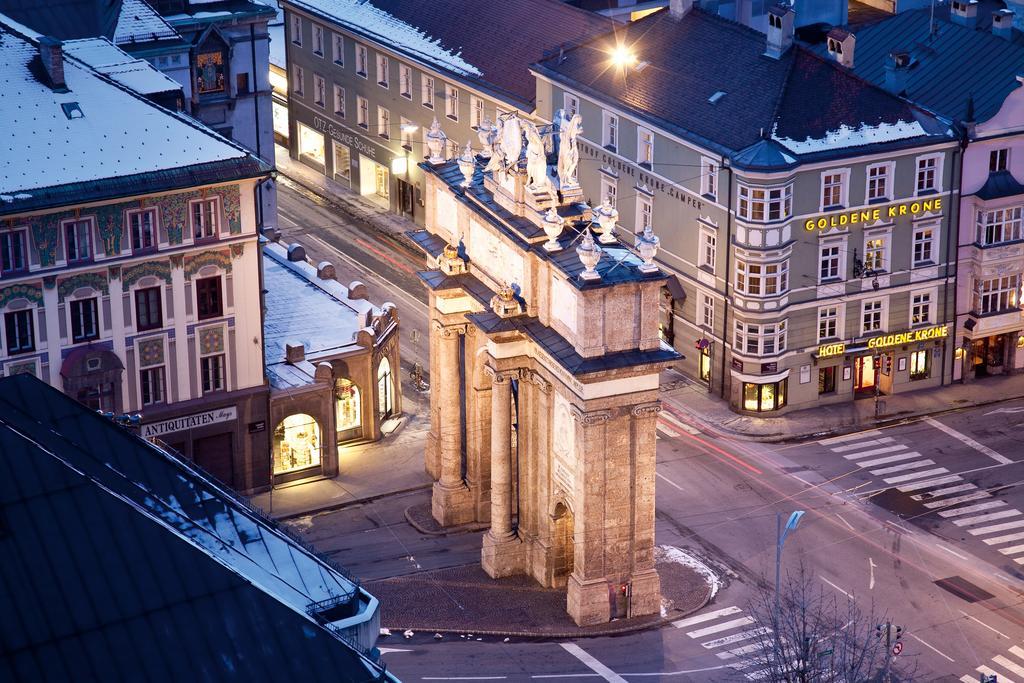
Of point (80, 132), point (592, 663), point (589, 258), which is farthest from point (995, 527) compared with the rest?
point (80, 132)

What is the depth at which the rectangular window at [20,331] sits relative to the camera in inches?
4168

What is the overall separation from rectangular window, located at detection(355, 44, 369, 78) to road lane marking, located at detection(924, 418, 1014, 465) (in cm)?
5612

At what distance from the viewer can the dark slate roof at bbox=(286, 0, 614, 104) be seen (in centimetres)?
14500

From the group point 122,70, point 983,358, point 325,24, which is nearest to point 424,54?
point 325,24

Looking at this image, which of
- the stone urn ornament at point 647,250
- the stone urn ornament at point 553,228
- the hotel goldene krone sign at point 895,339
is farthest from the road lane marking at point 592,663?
the hotel goldene krone sign at point 895,339

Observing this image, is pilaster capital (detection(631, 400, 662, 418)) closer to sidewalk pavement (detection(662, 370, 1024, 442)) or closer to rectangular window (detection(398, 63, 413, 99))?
sidewalk pavement (detection(662, 370, 1024, 442))

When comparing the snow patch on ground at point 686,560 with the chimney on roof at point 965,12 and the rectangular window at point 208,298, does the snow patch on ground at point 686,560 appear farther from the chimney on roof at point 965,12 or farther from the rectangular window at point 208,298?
the chimney on roof at point 965,12

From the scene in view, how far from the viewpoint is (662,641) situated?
3856 inches

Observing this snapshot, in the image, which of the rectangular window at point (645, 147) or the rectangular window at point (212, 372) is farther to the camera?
the rectangular window at point (645, 147)

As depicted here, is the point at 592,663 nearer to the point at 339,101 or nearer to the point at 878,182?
the point at 878,182

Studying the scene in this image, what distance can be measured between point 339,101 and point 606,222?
70.7m

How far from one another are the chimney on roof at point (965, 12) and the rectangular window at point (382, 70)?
43861mm

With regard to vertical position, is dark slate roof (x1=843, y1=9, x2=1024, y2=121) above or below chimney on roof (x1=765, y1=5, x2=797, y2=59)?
below

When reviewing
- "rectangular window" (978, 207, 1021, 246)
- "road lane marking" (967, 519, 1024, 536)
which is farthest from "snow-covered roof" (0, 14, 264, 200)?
"rectangular window" (978, 207, 1021, 246)
